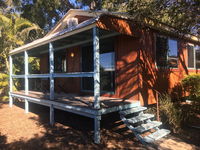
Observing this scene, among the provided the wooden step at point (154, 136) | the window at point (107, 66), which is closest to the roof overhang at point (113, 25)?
the window at point (107, 66)

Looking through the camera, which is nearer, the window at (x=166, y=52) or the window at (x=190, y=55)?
the window at (x=166, y=52)

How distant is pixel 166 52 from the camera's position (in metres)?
6.71

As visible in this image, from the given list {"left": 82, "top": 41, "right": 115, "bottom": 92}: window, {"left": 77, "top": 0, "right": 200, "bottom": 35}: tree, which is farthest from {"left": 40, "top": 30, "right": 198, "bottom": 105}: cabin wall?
{"left": 77, "top": 0, "right": 200, "bottom": 35}: tree

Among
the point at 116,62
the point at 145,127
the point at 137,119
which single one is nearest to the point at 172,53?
the point at 116,62

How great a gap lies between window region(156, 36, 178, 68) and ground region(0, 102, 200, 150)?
2817 millimetres

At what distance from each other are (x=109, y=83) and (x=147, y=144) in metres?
2.97

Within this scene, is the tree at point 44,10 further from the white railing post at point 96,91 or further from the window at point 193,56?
the white railing post at point 96,91

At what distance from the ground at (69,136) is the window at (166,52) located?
2.82 m

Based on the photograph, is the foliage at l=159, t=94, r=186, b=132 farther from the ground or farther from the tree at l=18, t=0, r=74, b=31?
the tree at l=18, t=0, r=74, b=31

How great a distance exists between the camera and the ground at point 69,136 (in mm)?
4176

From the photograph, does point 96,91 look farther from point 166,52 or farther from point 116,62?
point 166,52

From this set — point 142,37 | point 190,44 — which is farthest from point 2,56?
point 190,44

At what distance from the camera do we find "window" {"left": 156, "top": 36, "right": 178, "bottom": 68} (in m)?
6.49

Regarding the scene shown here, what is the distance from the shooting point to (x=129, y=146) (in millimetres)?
4141
